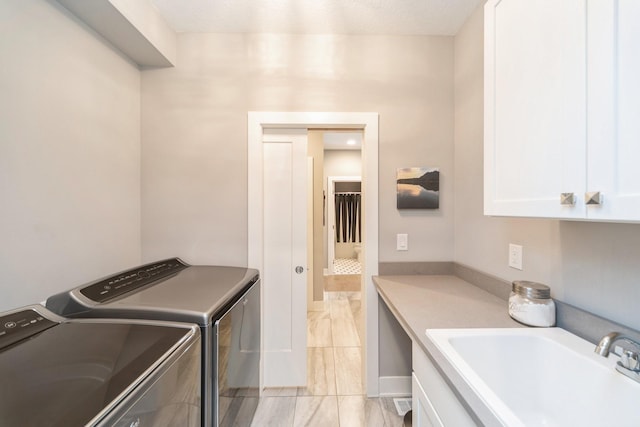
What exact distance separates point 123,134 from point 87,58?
1.45 feet

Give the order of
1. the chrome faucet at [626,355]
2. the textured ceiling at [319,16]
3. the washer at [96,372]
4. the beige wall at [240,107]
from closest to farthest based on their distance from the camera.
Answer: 1. the washer at [96,372]
2. the chrome faucet at [626,355]
3. the textured ceiling at [319,16]
4. the beige wall at [240,107]

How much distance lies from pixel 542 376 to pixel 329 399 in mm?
1418

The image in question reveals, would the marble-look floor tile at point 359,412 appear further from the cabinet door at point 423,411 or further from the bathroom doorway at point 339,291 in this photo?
the cabinet door at point 423,411

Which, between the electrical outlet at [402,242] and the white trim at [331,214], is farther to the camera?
the white trim at [331,214]

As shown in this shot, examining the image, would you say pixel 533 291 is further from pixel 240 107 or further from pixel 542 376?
pixel 240 107

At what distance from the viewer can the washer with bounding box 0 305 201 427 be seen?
0.58 metres

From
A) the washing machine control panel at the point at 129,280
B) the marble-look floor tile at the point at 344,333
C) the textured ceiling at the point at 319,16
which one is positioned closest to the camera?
the washing machine control panel at the point at 129,280

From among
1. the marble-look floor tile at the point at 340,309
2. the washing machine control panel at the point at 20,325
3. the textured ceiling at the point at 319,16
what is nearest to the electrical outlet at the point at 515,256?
the textured ceiling at the point at 319,16

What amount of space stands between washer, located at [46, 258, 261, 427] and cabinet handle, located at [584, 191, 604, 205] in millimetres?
1336

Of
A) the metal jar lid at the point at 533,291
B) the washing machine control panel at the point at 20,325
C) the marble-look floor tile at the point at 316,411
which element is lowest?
the marble-look floor tile at the point at 316,411

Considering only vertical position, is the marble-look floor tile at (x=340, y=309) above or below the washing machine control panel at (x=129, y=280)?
below

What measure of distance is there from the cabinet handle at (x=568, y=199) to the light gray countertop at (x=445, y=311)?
590mm

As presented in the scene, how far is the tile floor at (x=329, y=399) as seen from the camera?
5.53 ft

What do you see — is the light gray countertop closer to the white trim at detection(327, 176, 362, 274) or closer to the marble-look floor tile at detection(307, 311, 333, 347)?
the marble-look floor tile at detection(307, 311, 333, 347)
